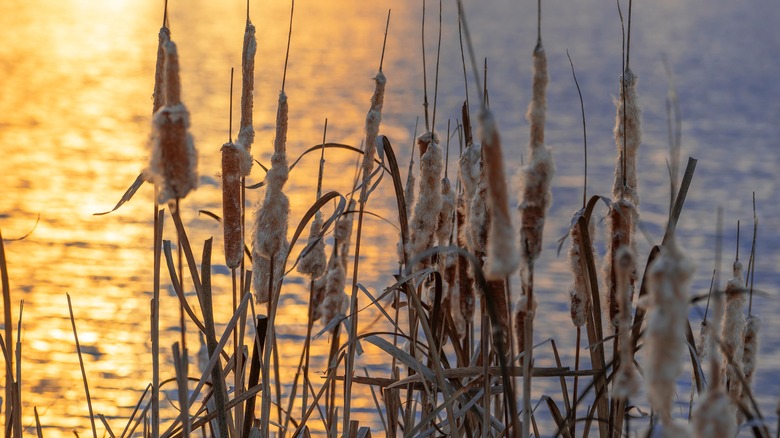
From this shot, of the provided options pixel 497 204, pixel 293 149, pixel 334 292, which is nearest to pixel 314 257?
pixel 334 292

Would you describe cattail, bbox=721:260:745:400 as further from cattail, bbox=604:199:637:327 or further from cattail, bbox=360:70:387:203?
cattail, bbox=360:70:387:203

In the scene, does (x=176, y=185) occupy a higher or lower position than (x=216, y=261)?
higher

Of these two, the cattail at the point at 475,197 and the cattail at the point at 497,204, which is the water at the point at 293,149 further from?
the cattail at the point at 497,204

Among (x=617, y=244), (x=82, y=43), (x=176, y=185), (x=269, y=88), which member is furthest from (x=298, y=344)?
(x=82, y=43)

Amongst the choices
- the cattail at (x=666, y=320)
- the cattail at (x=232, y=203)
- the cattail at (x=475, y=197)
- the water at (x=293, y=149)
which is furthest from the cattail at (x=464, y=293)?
the cattail at (x=666, y=320)

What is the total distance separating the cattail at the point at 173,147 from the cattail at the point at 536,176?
42cm

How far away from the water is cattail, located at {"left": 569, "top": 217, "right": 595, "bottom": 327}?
2.68 ft

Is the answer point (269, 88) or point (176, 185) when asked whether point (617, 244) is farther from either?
point (269, 88)

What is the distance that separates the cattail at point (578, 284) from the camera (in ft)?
6.39

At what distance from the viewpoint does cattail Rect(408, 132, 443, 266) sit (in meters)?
2.19

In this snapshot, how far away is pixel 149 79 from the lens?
65.4 feet

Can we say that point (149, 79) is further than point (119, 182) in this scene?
Yes

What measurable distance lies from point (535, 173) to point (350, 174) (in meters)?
8.94

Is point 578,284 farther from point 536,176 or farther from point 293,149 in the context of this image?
point 293,149
